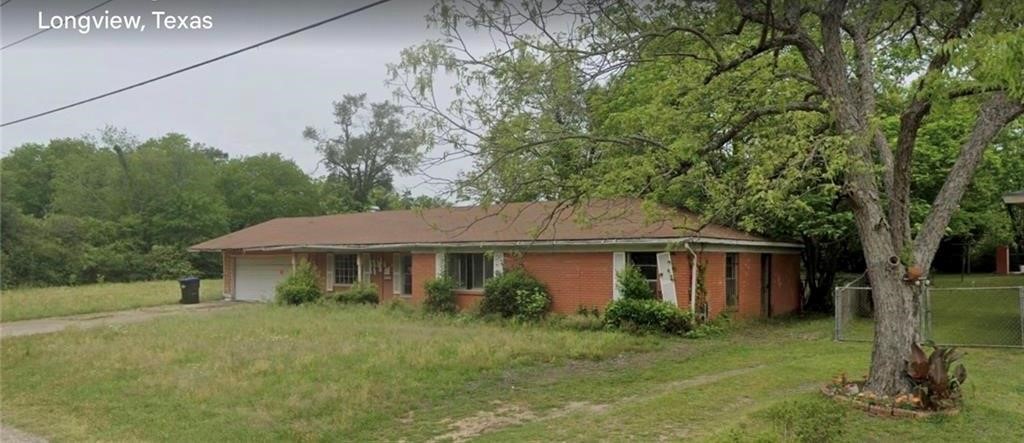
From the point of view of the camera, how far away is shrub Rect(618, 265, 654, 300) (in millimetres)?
15492

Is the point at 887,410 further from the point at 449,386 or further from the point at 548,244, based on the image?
the point at 548,244

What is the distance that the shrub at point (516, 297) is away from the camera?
17.0m

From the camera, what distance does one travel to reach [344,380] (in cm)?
959

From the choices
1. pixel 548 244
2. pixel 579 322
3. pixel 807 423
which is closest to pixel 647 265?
pixel 579 322

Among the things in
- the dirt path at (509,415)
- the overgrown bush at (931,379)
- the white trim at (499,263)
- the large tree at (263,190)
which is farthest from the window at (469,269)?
the large tree at (263,190)

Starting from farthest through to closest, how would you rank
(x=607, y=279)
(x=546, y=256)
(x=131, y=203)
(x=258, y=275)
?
(x=131, y=203) < (x=258, y=275) < (x=546, y=256) < (x=607, y=279)

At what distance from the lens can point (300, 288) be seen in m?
22.3

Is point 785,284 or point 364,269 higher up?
point 364,269

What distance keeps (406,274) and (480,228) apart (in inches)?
147

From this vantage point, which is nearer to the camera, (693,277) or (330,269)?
(693,277)

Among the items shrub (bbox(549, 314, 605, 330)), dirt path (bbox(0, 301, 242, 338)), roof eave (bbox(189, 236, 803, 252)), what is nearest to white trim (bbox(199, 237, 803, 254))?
roof eave (bbox(189, 236, 803, 252))

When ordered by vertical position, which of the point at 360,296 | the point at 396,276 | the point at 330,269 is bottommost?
the point at 360,296

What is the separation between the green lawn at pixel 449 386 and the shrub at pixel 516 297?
1.91 meters

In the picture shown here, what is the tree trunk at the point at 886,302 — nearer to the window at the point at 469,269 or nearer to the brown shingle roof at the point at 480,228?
the brown shingle roof at the point at 480,228
